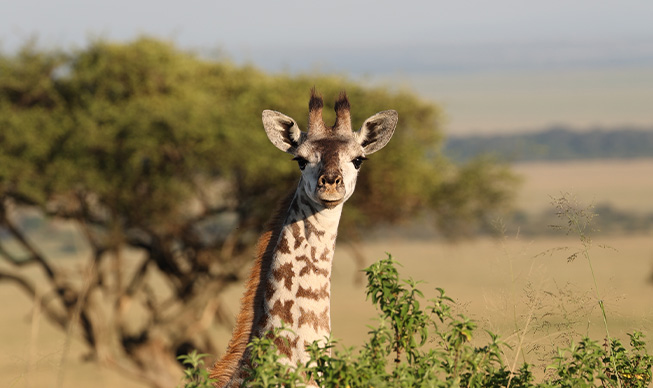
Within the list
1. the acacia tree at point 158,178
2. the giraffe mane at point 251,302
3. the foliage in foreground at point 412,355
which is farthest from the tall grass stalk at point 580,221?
the acacia tree at point 158,178

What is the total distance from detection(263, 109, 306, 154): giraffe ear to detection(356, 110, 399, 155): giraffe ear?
0.59 metres

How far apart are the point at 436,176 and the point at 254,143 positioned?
661 centimetres

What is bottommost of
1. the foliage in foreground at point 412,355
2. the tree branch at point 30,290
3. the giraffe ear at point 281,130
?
the foliage in foreground at point 412,355

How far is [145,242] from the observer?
28.1 m

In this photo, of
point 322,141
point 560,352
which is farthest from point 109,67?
point 560,352

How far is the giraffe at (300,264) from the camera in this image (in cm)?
704

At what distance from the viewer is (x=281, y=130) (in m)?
8.12

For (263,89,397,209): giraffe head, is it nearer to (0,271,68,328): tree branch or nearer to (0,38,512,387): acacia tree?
(0,38,512,387): acacia tree

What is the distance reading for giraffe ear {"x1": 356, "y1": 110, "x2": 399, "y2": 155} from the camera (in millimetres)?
8234

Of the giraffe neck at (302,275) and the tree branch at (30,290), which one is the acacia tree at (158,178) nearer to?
the tree branch at (30,290)

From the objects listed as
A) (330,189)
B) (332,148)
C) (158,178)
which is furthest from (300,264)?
(158,178)

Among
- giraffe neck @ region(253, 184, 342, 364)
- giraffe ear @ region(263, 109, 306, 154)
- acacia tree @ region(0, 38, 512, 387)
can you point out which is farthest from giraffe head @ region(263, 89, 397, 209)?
acacia tree @ region(0, 38, 512, 387)

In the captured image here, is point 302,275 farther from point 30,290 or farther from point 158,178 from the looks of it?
point 30,290

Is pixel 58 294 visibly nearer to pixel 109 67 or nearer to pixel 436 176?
pixel 109 67
